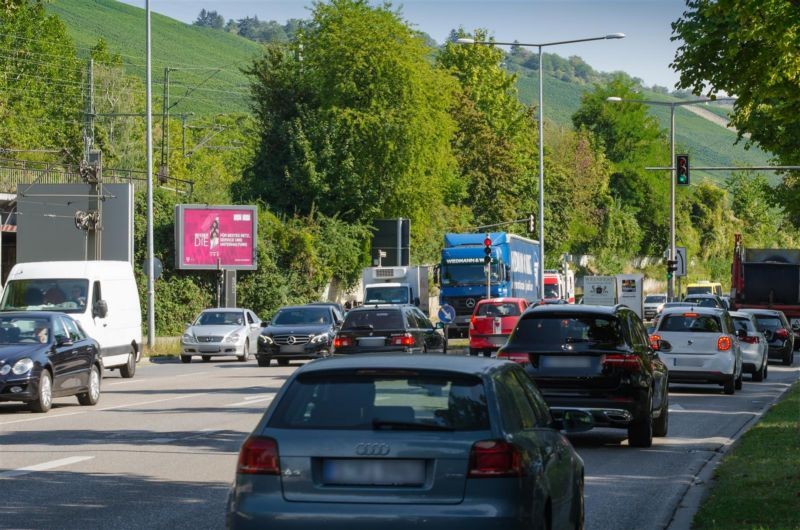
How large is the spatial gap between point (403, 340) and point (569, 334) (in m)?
12.4

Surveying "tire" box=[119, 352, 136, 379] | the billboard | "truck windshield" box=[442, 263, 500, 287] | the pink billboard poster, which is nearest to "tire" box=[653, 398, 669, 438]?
"tire" box=[119, 352, 136, 379]

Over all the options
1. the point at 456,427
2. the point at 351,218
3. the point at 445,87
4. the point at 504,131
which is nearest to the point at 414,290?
the point at 351,218

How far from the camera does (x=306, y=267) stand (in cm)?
6631

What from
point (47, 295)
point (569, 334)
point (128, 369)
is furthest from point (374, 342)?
point (569, 334)

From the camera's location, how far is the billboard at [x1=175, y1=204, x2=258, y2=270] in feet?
197

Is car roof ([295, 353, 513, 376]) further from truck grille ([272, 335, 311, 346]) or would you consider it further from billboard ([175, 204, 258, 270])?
billboard ([175, 204, 258, 270])

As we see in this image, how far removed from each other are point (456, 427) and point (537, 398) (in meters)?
1.54

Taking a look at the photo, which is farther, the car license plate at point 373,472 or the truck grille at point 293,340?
the truck grille at point 293,340

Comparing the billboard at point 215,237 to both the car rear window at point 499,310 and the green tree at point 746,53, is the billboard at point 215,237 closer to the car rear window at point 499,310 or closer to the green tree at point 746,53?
the car rear window at point 499,310

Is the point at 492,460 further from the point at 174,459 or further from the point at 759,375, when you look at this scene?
the point at 759,375

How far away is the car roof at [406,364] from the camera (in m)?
7.96

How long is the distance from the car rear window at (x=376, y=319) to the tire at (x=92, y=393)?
6.49 m

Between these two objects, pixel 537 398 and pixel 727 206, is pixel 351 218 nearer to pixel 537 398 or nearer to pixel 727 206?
pixel 537 398

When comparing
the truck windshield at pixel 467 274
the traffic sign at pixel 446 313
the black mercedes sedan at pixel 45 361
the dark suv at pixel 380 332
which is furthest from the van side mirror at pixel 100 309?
the truck windshield at pixel 467 274
